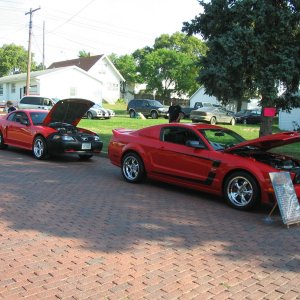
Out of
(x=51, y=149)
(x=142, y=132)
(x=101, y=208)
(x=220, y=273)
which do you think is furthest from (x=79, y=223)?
(x=51, y=149)

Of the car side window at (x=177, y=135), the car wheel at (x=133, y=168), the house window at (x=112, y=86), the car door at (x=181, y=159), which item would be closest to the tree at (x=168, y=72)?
the house window at (x=112, y=86)

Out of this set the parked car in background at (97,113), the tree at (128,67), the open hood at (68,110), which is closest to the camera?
the open hood at (68,110)

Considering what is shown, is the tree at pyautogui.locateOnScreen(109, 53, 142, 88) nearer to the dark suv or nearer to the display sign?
the dark suv

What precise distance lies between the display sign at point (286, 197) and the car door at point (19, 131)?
8266mm

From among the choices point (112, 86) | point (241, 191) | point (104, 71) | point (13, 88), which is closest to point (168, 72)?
point (112, 86)

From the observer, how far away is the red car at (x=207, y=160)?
7.16 m

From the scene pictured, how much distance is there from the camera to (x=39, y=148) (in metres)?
12.3

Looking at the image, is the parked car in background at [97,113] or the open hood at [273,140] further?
the parked car in background at [97,113]

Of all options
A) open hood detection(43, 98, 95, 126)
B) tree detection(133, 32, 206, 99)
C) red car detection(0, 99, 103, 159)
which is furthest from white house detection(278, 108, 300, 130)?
tree detection(133, 32, 206, 99)

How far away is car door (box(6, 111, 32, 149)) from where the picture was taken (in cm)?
1275

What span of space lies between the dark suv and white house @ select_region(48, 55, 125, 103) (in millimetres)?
27437

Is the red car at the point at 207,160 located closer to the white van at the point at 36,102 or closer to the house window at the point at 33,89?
the white van at the point at 36,102

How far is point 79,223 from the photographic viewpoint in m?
5.96

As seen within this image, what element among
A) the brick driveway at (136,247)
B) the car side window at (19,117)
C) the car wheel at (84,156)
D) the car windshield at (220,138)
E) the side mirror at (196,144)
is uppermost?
the car side window at (19,117)
